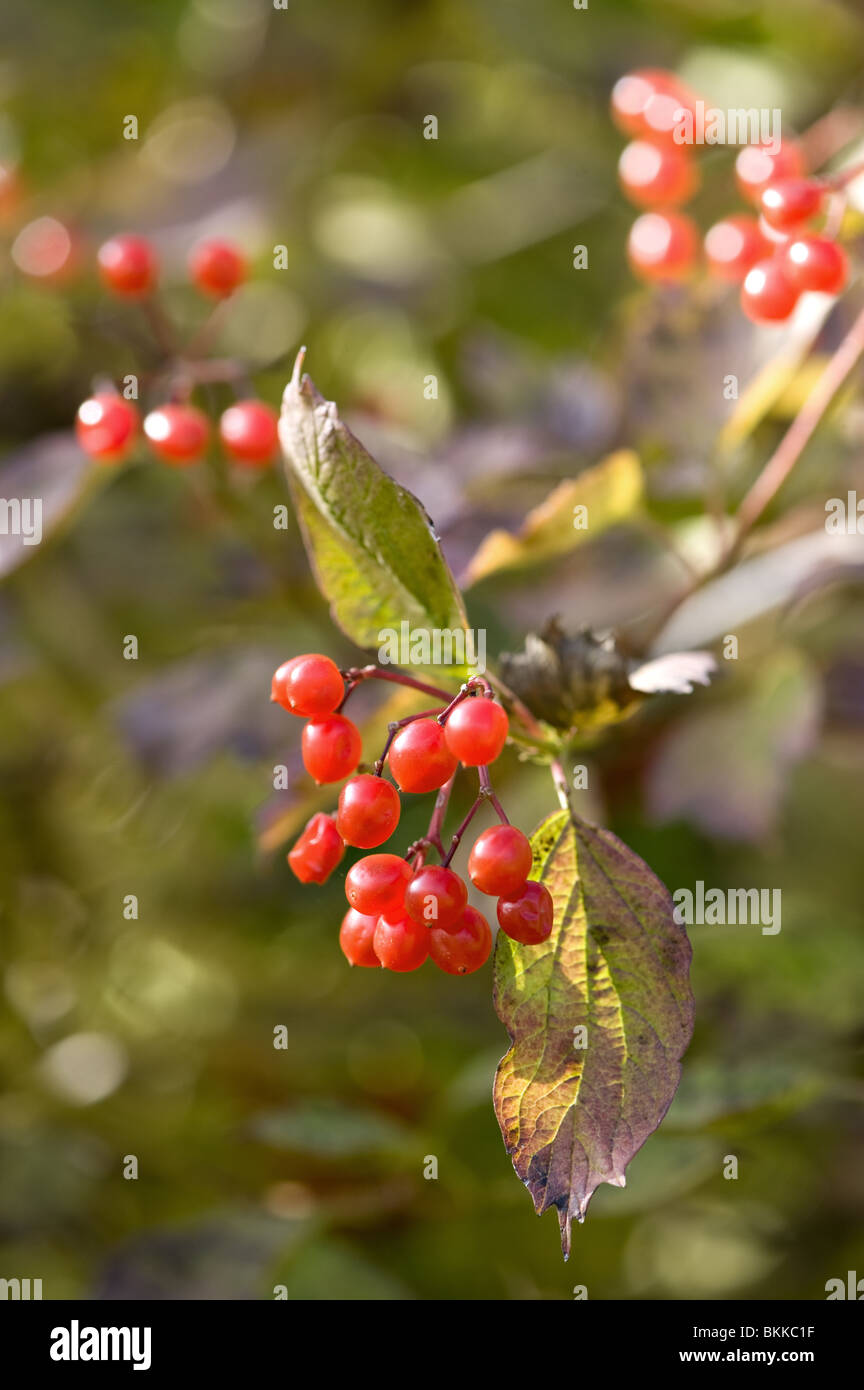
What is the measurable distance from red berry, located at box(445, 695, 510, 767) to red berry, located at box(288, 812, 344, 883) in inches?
3.7

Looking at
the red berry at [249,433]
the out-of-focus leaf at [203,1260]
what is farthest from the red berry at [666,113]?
the out-of-focus leaf at [203,1260]

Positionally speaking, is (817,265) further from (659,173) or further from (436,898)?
(436,898)

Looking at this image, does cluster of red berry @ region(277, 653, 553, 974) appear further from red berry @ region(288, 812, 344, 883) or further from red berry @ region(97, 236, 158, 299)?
red berry @ region(97, 236, 158, 299)

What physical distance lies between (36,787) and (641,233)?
87 centimetres

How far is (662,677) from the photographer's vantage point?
530 mm

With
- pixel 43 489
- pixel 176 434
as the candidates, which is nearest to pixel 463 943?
pixel 176 434

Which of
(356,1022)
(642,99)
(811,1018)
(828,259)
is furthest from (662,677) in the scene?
(356,1022)

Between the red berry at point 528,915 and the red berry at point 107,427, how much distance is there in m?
0.42

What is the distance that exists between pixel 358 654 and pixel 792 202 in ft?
1.41

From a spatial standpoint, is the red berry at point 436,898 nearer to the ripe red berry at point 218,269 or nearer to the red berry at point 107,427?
the red berry at point 107,427

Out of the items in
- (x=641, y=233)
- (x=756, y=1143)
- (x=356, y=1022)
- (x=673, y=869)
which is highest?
(x=641, y=233)

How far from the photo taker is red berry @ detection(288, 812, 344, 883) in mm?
526

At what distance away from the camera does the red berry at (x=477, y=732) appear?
0.45m

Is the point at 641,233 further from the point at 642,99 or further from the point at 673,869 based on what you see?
the point at 673,869
